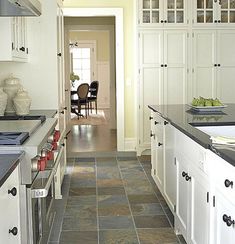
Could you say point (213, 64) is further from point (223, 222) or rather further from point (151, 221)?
point (223, 222)

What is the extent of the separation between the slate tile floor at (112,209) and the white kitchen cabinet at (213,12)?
7.27 feet

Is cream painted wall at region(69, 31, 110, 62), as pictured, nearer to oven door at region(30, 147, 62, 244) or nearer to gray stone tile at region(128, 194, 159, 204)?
gray stone tile at region(128, 194, 159, 204)

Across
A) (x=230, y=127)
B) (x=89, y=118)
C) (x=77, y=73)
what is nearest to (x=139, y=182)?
(x=230, y=127)

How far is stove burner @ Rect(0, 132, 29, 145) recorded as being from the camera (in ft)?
7.68

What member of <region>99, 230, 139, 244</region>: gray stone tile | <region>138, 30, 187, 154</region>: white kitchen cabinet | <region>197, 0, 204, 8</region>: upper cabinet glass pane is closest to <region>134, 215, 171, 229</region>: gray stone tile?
<region>99, 230, 139, 244</region>: gray stone tile

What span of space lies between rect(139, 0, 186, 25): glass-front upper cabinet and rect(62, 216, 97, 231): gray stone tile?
3320 millimetres

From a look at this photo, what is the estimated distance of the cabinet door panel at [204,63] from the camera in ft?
20.5

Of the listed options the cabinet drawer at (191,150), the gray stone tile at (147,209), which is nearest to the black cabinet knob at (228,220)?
the cabinet drawer at (191,150)

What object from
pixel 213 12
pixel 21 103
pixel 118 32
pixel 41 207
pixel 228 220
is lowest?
pixel 41 207

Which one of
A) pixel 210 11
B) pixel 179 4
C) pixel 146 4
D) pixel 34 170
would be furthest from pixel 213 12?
pixel 34 170

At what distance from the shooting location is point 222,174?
204 centimetres

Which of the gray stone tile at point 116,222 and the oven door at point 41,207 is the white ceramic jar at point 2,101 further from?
the gray stone tile at point 116,222

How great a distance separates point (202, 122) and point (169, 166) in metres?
0.56

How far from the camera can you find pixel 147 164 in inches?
233
